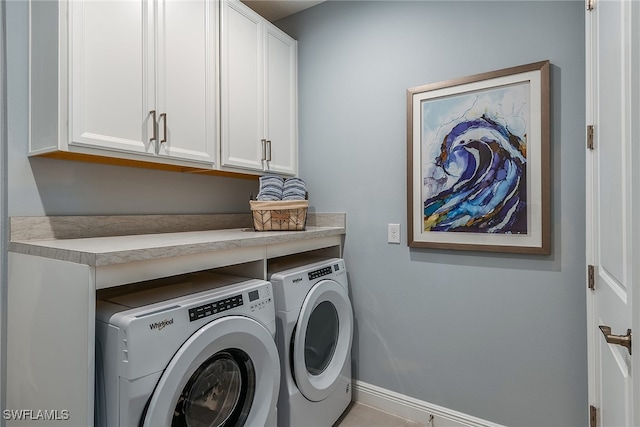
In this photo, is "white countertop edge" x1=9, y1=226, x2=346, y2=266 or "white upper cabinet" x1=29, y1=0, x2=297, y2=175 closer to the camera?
"white countertop edge" x1=9, y1=226, x2=346, y2=266

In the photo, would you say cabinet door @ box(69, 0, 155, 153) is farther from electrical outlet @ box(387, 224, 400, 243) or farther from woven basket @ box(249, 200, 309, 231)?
electrical outlet @ box(387, 224, 400, 243)

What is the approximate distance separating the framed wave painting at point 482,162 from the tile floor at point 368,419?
103cm

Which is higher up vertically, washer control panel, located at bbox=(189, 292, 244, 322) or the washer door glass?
washer control panel, located at bbox=(189, 292, 244, 322)

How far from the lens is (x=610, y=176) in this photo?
108 centimetres

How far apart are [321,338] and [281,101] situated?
149 cm

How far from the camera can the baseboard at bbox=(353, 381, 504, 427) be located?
1.86 m

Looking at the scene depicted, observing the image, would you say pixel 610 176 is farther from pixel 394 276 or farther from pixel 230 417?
pixel 230 417

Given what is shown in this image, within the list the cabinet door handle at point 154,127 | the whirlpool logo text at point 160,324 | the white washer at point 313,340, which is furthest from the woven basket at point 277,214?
the whirlpool logo text at point 160,324

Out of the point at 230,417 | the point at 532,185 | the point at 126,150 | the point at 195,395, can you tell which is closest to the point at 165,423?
the point at 195,395

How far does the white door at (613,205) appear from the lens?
32.1 inches

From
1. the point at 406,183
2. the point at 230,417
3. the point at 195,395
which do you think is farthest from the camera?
the point at 406,183

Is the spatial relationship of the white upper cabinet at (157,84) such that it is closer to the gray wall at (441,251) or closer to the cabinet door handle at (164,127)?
the cabinet door handle at (164,127)

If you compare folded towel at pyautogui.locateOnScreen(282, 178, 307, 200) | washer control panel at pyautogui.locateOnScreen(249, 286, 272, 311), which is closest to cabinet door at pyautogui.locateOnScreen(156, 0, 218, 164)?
folded towel at pyautogui.locateOnScreen(282, 178, 307, 200)

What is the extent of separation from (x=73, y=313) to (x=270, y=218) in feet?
3.39
